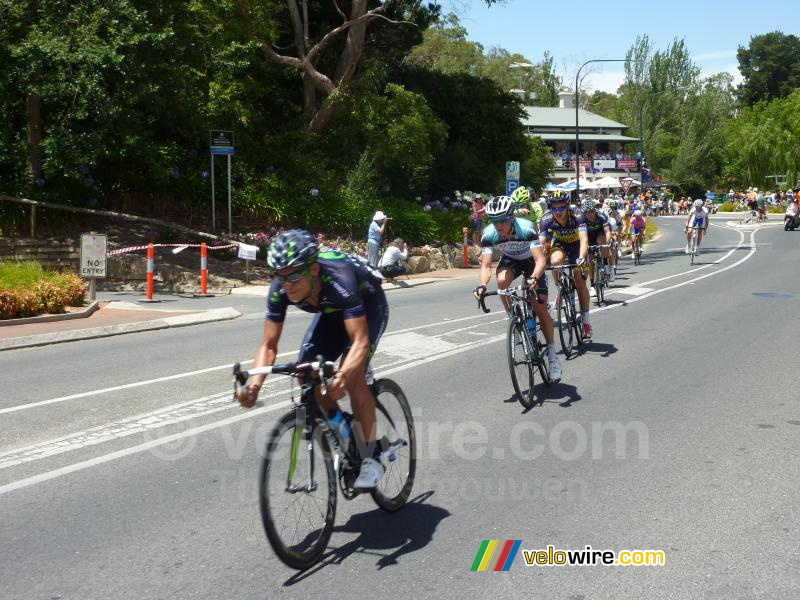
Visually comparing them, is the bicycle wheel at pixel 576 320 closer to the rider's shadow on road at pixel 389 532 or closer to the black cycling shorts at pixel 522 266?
the black cycling shorts at pixel 522 266

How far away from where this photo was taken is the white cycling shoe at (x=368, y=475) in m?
5.12

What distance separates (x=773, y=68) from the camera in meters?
132

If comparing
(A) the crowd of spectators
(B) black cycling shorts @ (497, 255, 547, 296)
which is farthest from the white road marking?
(A) the crowd of spectators

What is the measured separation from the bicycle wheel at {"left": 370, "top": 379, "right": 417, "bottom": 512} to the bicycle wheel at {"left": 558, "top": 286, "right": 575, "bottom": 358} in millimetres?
5309

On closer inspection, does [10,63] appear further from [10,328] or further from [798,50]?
[798,50]

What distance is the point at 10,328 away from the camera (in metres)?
14.2

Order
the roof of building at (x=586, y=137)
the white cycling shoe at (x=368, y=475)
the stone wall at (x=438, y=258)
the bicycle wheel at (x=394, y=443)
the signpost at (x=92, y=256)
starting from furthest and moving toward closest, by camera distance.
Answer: the roof of building at (x=586, y=137) < the stone wall at (x=438, y=258) < the signpost at (x=92, y=256) < the bicycle wheel at (x=394, y=443) < the white cycling shoe at (x=368, y=475)

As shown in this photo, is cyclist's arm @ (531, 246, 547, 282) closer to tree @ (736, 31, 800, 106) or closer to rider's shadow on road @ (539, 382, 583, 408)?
rider's shadow on road @ (539, 382, 583, 408)

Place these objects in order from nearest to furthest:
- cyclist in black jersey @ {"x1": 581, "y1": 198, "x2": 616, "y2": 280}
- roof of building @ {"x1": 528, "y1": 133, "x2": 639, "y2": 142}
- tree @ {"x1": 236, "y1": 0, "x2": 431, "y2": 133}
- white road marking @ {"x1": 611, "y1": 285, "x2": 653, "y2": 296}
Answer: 1. cyclist in black jersey @ {"x1": 581, "y1": 198, "x2": 616, "y2": 280}
2. white road marking @ {"x1": 611, "y1": 285, "x2": 653, "y2": 296}
3. tree @ {"x1": 236, "y1": 0, "x2": 431, "y2": 133}
4. roof of building @ {"x1": 528, "y1": 133, "x2": 639, "y2": 142}

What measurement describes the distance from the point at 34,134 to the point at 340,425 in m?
→ 20.3

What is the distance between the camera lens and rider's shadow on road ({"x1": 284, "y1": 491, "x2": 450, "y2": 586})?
4.93 meters

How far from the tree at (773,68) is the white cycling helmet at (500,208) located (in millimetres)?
133699

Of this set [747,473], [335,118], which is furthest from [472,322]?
[335,118]

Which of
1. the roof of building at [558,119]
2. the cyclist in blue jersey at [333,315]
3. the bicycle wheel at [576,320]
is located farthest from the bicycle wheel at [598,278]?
the roof of building at [558,119]
